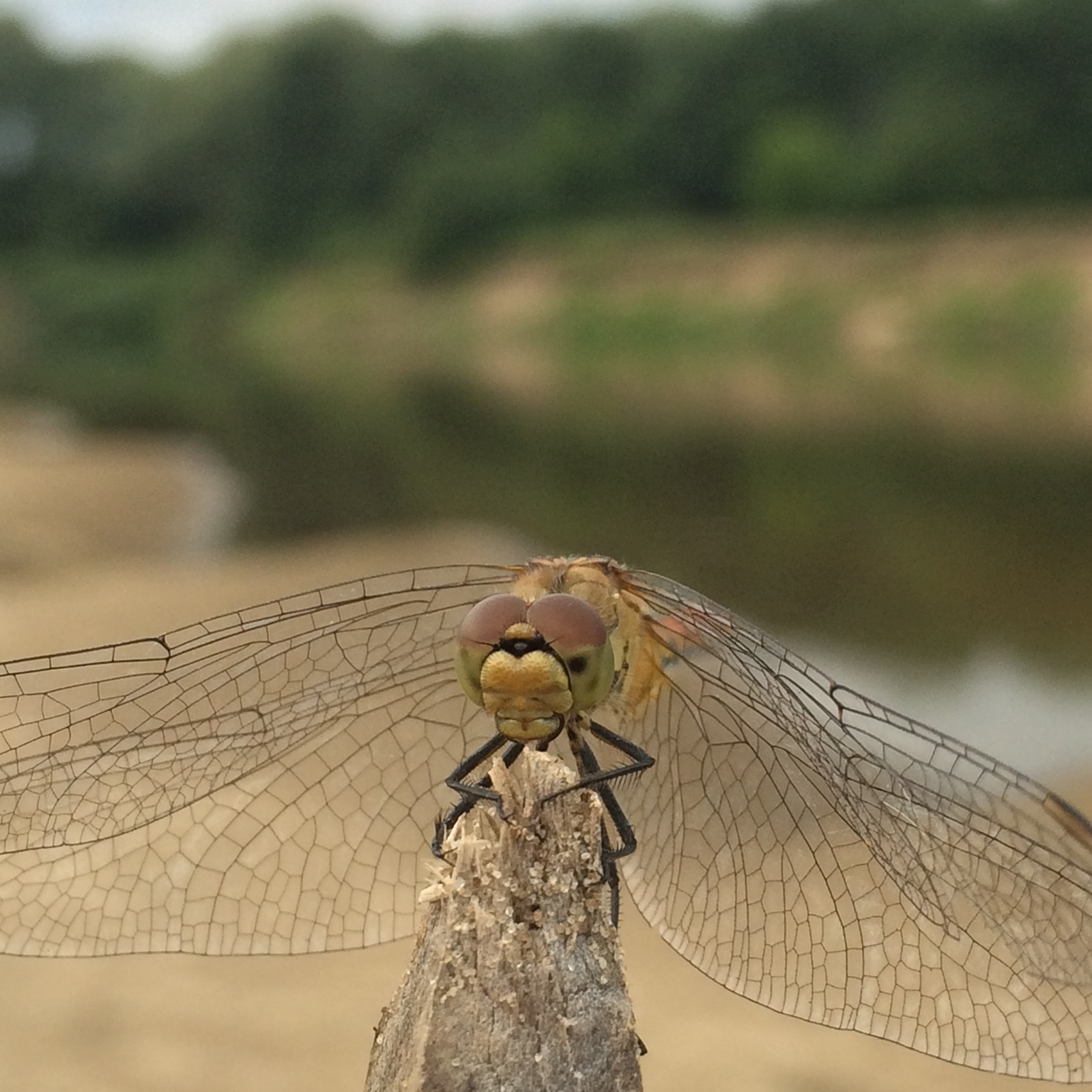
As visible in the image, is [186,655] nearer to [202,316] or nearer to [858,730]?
[858,730]

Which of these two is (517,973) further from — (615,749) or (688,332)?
(688,332)

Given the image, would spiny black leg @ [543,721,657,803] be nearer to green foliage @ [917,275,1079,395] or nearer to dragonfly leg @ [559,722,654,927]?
dragonfly leg @ [559,722,654,927]

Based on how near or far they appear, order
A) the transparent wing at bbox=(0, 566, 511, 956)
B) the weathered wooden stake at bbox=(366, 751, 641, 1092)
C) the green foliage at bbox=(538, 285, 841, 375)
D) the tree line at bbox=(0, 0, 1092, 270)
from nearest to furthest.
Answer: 1. the weathered wooden stake at bbox=(366, 751, 641, 1092)
2. the transparent wing at bbox=(0, 566, 511, 956)
3. the green foliage at bbox=(538, 285, 841, 375)
4. the tree line at bbox=(0, 0, 1092, 270)

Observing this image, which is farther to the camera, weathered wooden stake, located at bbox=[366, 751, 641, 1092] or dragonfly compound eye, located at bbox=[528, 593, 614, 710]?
dragonfly compound eye, located at bbox=[528, 593, 614, 710]

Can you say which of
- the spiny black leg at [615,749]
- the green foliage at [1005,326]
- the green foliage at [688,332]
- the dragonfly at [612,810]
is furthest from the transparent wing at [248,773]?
the green foliage at [688,332]

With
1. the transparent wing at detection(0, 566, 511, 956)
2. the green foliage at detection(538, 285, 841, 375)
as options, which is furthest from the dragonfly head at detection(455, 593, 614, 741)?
the green foliage at detection(538, 285, 841, 375)

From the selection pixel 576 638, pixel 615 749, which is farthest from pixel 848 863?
pixel 576 638
